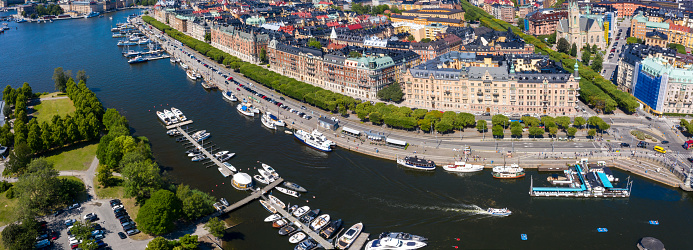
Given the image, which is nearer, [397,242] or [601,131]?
[397,242]

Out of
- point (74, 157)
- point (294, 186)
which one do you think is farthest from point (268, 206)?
point (74, 157)

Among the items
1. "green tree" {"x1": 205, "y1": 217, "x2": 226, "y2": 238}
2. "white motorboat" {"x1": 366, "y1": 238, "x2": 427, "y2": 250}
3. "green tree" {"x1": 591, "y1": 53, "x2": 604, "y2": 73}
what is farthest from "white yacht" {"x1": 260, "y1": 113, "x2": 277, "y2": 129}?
"green tree" {"x1": 591, "y1": 53, "x2": 604, "y2": 73}

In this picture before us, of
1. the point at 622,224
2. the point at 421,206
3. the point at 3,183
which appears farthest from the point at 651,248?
the point at 3,183

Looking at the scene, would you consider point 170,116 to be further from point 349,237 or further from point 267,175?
point 349,237

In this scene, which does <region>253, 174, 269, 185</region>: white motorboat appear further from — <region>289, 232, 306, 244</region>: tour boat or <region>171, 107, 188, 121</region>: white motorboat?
<region>171, 107, 188, 121</region>: white motorboat

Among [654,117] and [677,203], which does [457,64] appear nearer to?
[654,117]
